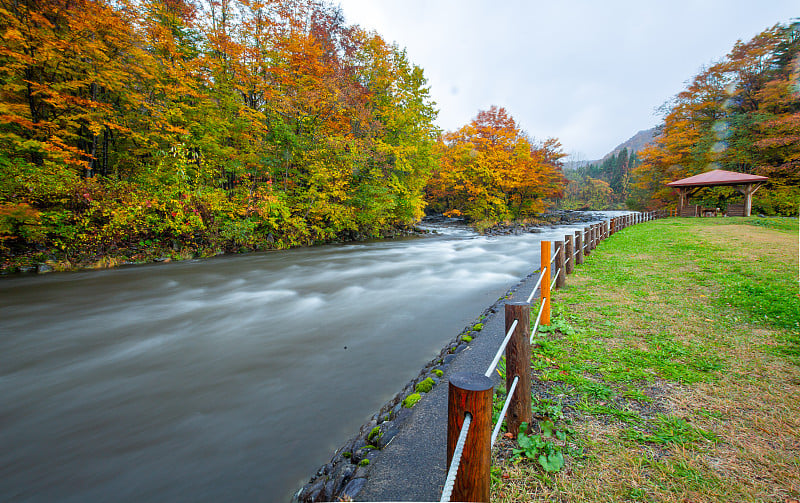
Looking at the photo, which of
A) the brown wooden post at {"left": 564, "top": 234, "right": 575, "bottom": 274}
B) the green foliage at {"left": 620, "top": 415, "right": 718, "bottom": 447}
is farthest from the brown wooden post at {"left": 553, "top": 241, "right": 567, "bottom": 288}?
the green foliage at {"left": 620, "top": 415, "right": 718, "bottom": 447}

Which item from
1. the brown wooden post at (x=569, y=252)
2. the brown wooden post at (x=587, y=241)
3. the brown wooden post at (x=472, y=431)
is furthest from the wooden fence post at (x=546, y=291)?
the brown wooden post at (x=587, y=241)

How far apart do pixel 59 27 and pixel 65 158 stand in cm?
387

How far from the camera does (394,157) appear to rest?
17.9m

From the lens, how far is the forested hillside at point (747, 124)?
21234mm

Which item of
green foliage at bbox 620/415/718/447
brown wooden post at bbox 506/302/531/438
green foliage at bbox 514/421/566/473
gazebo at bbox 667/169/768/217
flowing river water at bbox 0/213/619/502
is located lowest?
flowing river water at bbox 0/213/619/502

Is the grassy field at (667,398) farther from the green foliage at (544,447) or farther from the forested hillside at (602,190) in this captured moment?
the forested hillside at (602,190)

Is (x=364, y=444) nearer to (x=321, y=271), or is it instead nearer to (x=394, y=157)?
(x=321, y=271)

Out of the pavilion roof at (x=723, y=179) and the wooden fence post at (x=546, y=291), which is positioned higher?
the pavilion roof at (x=723, y=179)

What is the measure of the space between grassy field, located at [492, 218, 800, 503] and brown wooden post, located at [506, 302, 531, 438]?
0.17 meters

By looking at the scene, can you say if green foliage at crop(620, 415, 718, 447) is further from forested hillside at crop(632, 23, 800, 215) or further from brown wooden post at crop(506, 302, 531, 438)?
forested hillside at crop(632, 23, 800, 215)

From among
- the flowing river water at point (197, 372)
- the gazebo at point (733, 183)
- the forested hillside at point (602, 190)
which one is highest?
the forested hillside at point (602, 190)

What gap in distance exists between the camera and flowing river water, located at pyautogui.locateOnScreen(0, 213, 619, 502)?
2.63 metres

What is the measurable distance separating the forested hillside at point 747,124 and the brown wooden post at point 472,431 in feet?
99.3

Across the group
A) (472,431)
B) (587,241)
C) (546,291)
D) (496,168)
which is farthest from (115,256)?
(496,168)
